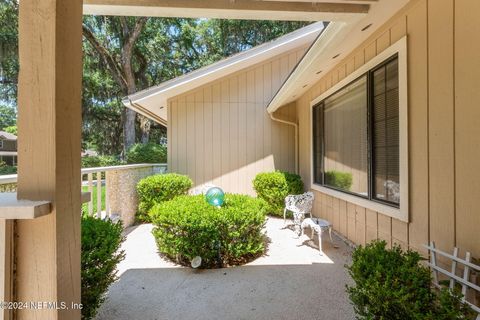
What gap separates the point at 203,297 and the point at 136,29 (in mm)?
15565

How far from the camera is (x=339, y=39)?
3.18 meters

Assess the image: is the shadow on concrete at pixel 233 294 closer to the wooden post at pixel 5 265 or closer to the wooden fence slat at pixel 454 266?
the wooden fence slat at pixel 454 266

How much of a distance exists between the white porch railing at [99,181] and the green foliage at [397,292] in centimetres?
180

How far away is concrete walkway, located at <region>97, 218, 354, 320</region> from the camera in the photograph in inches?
97.9

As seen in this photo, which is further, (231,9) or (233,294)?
(233,294)

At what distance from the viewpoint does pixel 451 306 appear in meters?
1.49

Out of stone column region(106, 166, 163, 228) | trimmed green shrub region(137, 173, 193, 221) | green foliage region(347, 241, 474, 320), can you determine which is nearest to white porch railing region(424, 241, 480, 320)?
green foliage region(347, 241, 474, 320)

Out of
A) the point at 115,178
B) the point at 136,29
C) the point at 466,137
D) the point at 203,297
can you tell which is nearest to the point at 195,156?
the point at 115,178

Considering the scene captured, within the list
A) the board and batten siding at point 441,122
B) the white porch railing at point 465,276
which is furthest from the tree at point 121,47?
the white porch railing at point 465,276

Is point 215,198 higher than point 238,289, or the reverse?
point 215,198

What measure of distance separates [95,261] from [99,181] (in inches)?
98.3

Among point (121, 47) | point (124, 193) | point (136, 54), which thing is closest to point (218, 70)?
point (124, 193)

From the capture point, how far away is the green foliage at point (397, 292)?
152 centimetres

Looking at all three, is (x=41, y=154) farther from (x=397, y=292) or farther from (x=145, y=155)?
(x=145, y=155)
